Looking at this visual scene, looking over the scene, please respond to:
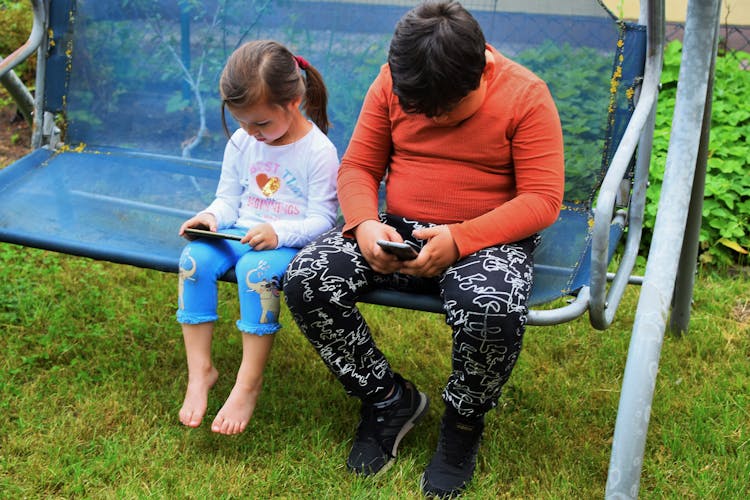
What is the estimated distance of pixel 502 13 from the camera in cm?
256

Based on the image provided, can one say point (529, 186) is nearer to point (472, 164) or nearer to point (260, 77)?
point (472, 164)

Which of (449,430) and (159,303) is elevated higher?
(449,430)

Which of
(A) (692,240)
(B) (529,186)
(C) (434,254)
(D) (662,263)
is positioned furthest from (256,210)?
(A) (692,240)

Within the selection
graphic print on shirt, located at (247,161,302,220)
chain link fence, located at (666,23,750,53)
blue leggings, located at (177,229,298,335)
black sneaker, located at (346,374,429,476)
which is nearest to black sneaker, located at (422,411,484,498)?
black sneaker, located at (346,374,429,476)

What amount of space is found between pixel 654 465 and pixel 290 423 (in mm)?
927

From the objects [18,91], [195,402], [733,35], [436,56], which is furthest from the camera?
[733,35]

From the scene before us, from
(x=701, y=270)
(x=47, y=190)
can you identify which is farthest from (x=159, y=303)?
(x=701, y=270)

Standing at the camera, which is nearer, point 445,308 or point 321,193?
point 445,308

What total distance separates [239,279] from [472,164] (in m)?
0.58

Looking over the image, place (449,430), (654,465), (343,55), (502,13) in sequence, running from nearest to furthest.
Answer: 1. (449,430)
2. (654,465)
3. (502,13)
4. (343,55)

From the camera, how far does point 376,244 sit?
190 centimetres

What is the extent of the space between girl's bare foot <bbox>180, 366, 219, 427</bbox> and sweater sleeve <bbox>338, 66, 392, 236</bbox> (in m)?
0.55

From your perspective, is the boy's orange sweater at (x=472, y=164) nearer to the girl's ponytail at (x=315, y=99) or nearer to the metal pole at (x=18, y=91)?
the girl's ponytail at (x=315, y=99)

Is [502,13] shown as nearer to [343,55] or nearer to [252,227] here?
[343,55]
